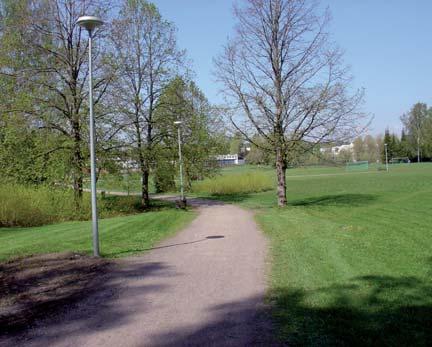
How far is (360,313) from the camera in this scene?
5703 millimetres

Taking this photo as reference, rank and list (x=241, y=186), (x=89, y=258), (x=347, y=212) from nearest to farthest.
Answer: (x=89, y=258)
(x=347, y=212)
(x=241, y=186)

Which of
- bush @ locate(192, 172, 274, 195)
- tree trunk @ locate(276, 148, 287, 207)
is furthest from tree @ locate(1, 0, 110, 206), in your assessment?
bush @ locate(192, 172, 274, 195)

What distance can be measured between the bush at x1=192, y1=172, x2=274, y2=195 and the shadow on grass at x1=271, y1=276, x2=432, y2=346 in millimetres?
35339

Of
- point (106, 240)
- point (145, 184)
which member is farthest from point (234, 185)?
point (106, 240)

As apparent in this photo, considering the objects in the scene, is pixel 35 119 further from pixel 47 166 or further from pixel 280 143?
pixel 280 143

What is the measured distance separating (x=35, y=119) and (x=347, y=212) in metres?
15.9

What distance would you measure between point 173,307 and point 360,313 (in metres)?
2.47

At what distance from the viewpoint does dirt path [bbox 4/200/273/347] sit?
5098 mm

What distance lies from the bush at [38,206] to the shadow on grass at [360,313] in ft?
52.7

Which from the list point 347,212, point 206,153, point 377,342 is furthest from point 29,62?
point 377,342

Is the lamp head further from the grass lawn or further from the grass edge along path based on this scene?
the grass lawn

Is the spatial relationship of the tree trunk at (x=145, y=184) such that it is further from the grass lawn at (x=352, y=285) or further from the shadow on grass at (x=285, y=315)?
the shadow on grass at (x=285, y=315)

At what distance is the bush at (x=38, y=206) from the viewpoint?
64.5 ft

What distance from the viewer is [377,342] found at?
4.73 metres
